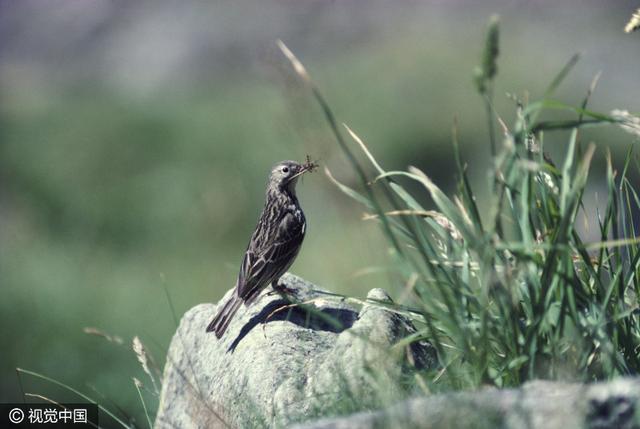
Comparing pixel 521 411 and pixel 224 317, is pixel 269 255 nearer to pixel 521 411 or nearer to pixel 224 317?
pixel 224 317

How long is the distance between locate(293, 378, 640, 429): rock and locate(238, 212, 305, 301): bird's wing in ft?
9.56

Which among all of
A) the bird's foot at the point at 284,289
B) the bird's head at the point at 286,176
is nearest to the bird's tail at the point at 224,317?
the bird's foot at the point at 284,289

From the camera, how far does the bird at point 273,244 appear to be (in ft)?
18.7

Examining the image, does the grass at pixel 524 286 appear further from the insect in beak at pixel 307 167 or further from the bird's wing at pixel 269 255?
the insect in beak at pixel 307 167

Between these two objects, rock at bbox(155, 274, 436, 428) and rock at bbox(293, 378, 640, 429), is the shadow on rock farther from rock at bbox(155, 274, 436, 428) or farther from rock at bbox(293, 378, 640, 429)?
rock at bbox(293, 378, 640, 429)

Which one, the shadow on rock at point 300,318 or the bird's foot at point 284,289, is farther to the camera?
the bird's foot at point 284,289

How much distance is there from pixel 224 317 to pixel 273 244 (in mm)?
933

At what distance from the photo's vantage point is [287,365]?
4.62 meters

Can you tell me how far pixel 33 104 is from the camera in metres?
19.0

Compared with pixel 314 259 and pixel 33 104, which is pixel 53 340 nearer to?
pixel 314 259

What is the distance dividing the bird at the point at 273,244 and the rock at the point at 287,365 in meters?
0.11

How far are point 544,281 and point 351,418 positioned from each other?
1.04 meters

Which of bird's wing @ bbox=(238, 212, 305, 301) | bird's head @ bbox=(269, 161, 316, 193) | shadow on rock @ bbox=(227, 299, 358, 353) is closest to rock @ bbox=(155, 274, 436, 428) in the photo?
shadow on rock @ bbox=(227, 299, 358, 353)

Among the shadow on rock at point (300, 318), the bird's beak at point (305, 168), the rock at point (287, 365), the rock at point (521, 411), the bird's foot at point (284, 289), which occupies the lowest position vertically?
the rock at point (521, 411)
